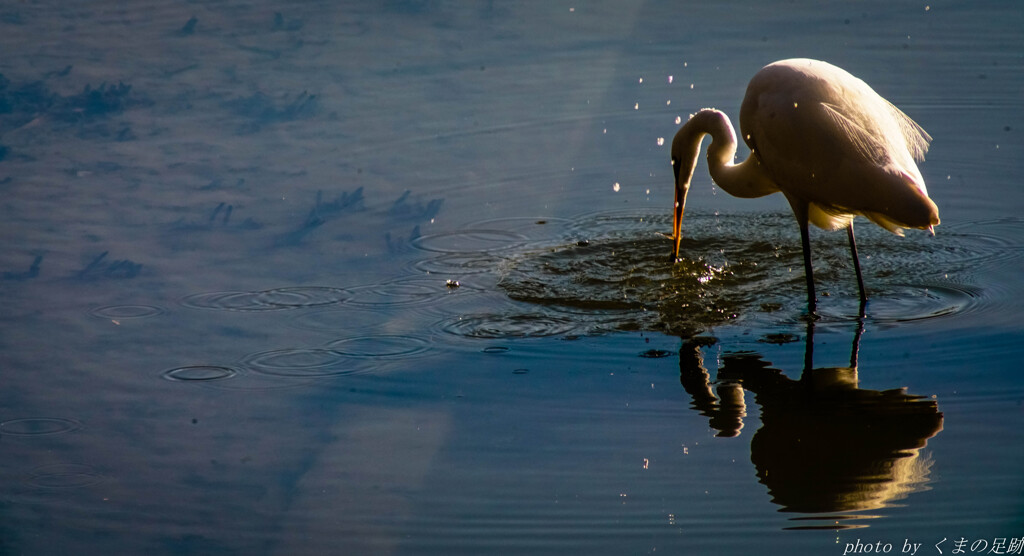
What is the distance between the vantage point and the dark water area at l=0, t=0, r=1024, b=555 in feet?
12.9

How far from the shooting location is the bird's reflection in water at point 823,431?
387cm

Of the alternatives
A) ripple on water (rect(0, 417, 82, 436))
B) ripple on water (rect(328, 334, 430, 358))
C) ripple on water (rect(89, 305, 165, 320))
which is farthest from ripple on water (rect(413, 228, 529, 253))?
ripple on water (rect(0, 417, 82, 436))

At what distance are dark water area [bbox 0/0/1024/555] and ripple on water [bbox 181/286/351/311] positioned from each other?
0.10 ft

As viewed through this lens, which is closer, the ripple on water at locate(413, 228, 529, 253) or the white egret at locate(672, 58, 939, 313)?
the white egret at locate(672, 58, 939, 313)

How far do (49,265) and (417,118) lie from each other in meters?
2.75

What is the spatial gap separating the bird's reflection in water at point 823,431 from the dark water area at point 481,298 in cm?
1

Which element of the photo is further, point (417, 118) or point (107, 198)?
point (417, 118)

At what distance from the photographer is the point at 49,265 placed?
6.06 meters

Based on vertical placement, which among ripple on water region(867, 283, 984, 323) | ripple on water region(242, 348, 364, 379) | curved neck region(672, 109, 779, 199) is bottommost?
ripple on water region(242, 348, 364, 379)

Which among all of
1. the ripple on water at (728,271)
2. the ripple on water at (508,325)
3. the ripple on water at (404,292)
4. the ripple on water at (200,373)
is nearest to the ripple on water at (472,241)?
the ripple on water at (728,271)

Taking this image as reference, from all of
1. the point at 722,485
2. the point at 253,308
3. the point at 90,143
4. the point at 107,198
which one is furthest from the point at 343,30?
the point at 722,485

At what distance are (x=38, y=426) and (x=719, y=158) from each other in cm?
361

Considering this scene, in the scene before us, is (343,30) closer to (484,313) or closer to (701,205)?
(701,205)

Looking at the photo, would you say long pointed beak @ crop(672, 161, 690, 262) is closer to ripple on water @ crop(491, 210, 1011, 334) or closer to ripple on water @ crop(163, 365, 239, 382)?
ripple on water @ crop(491, 210, 1011, 334)
